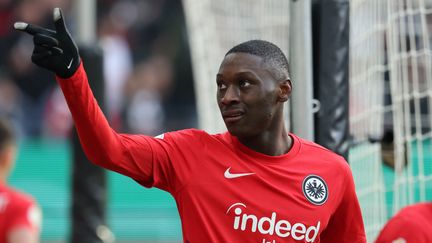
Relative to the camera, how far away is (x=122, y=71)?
14695 millimetres

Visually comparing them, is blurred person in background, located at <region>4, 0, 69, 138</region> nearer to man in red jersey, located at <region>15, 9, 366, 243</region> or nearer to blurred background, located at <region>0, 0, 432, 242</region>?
blurred background, located at <region>0, 0, 432, 242</region>

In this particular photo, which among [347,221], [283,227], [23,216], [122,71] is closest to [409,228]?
[347,221]

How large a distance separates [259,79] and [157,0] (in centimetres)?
1190

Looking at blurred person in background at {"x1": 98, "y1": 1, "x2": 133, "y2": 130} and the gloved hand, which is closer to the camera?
the gloved hand

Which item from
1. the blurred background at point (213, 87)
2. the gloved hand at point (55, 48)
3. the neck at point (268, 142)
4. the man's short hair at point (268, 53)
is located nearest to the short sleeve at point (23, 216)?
the blurred background at point (213, 87)

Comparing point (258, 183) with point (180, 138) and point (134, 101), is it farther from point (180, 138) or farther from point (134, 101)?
point (134, 101)

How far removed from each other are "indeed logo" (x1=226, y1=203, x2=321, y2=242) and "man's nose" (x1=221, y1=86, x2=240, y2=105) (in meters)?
0.41

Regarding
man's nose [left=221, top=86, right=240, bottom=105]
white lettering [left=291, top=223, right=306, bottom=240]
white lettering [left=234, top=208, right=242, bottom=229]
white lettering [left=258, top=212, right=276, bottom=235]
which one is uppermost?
man's nose [left=221, top=86, right=240, bottom=105]

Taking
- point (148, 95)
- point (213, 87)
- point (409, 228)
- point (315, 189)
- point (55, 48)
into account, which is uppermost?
point (55, 48)

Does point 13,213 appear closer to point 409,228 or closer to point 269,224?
point 269,224

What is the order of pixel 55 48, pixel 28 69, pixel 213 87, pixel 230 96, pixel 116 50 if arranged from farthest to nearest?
1. pixel 116 50
2. pixel 28 69
3. pixel 213 87
4. pixel 230 96
5. pixel 55 48

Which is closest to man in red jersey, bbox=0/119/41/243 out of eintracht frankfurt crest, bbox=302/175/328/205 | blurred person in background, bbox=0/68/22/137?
eintracht frankfurt crest, bbox=302/175/328/205

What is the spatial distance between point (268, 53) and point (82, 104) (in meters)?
0.87

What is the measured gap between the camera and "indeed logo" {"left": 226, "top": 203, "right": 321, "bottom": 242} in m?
3.90
